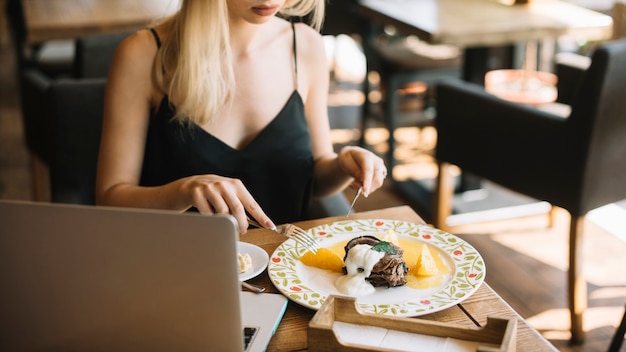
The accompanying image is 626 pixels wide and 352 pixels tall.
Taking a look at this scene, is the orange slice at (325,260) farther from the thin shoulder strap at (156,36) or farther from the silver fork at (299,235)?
the thin shoulder strap at (156,36)

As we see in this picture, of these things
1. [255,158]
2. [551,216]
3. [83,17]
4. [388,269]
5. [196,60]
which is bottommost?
[551,216]

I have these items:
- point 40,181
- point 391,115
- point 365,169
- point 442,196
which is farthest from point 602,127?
point 40,181

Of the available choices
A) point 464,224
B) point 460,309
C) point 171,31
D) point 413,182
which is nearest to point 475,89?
point 464,224

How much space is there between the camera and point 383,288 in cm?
100

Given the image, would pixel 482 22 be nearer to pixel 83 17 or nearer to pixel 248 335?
pixel 83 17

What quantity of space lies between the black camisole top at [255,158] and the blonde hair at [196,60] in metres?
0.03

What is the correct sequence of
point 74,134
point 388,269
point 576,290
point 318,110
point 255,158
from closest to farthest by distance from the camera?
point 388,269, point 255,158, point 318,110, point 74,134, point 576,290

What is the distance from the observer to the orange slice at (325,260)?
1.06m

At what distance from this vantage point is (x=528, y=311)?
94.5 inches

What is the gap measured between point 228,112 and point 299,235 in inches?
20.1

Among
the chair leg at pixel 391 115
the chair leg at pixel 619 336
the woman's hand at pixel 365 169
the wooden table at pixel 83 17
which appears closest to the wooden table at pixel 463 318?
→ the woman's hand at pixel 365 169

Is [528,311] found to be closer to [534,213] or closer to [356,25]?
[534,213]

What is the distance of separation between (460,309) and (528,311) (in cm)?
155

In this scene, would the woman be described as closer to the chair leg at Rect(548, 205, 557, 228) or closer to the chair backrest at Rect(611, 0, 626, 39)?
the chair leg at Rect(548, 205, 557, 228)
